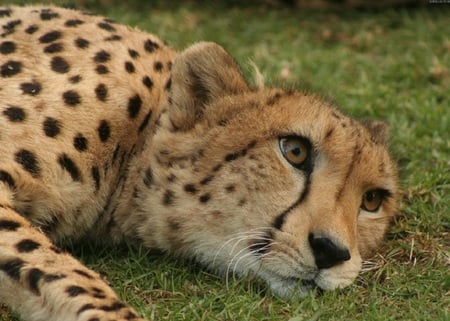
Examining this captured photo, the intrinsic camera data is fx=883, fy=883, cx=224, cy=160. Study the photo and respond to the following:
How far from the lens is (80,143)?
139 inches

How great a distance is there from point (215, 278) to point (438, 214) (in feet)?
4.11

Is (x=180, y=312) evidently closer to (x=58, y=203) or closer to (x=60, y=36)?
(x=58, y=203)

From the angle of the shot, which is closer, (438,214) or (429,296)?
(429,296)

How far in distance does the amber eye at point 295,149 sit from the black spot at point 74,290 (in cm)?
101

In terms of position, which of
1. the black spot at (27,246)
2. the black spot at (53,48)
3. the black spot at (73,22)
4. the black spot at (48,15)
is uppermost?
the black spot at (73,22)

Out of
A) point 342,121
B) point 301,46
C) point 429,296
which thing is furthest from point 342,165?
point 301,46

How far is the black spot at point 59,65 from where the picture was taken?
145 inches

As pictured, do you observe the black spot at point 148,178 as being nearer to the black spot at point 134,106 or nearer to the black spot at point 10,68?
the black spot at point 134,106

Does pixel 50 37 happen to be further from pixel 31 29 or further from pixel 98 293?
pixel 98 293

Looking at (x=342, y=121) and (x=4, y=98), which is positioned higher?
(x=342, y=121)

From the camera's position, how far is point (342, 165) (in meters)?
3.45

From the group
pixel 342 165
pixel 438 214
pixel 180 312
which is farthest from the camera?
pixel 438 214

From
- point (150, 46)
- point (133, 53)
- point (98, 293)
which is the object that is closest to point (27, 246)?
point (98, 293)

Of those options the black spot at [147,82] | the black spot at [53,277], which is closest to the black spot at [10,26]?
the black spot at [147,82]
